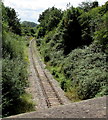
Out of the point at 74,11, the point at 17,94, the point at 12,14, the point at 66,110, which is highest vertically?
the point at 12,14

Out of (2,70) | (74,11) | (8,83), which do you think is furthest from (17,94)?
(74,11)

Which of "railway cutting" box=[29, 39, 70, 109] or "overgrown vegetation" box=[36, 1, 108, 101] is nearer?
"railway cutting" box=[29, 39, 70, 109]

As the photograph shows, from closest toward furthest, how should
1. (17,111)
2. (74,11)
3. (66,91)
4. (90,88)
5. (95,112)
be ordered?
(95,112) < (17,111) < (90,88) < (66,91) < (74,11)

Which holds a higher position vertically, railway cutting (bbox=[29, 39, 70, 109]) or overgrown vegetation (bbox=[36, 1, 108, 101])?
overgrown vegetation (bbox=[36, 1, 108, 101])

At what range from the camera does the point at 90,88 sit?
13.9m

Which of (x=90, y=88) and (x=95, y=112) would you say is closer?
(x=95, y=112)

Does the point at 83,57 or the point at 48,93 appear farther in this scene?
the point at 83,57

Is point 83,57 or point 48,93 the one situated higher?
point 83,57

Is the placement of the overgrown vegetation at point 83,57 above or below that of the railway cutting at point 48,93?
above

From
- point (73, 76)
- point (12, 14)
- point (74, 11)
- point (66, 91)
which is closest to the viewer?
point (66, 91)

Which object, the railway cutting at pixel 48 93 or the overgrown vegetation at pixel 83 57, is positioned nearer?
the railway cutting at pixel 48 93

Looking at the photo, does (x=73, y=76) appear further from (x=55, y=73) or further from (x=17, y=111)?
(x=17, y=111)

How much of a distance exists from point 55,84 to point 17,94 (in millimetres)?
7330

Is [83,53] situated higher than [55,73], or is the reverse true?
[83,53]
